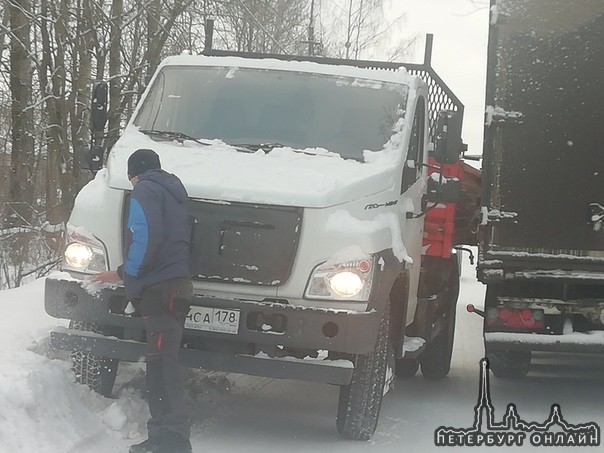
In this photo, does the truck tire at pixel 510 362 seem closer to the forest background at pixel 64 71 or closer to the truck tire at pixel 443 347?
the truck tire at pixel 443 347

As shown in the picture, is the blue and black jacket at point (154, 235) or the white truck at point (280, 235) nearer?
the blue and black jacket at point (154, 235)

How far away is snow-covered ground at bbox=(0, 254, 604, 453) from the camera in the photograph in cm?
569

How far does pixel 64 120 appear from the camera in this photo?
74.3ft

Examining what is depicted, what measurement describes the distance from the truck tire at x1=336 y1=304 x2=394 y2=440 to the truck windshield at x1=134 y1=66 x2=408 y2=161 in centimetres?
141

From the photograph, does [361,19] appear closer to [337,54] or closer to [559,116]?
[337,54]

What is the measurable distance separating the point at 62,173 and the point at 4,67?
12.1ft

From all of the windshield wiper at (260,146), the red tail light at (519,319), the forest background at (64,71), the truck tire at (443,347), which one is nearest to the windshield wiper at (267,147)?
the windshield wiper at (260,146)

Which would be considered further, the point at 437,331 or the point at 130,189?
the point at 437,331

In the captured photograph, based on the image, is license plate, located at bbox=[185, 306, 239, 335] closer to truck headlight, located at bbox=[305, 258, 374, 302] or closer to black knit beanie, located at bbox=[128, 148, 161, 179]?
truck headlight, located at bbox=[305, 258, 374, 302]

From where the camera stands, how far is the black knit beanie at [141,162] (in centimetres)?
568

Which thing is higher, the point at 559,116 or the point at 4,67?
the point at 4,67

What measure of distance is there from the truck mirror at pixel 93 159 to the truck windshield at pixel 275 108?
0.40 meters

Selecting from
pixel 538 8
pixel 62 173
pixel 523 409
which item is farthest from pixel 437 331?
pixel 62 173

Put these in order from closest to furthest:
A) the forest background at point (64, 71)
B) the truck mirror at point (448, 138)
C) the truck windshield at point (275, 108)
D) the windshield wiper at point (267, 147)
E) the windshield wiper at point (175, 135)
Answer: the windshield wiper at point (267, 147)
the windshield wiper at point (175, 135)
the truck windshield at point (275, 108)
the truck mirror at point (448, 138)
the forest background at point (64, 71)
